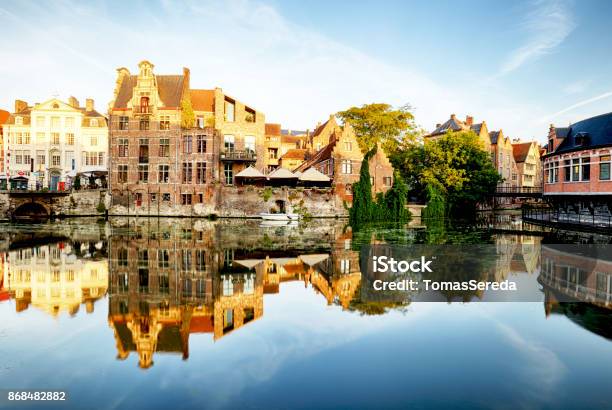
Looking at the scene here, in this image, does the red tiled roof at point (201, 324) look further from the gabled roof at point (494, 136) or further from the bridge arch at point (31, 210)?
the gabled roof at point (494, 136)

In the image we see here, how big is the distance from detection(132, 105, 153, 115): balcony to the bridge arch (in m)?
14.0

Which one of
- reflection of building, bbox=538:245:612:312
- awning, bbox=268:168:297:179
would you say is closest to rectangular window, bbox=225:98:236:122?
awning, bbox=268:168:297:179

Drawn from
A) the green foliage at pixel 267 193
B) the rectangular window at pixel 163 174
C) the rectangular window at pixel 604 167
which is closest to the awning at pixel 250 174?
the green foliage at pixel 267 193

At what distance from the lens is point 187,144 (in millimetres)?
43969

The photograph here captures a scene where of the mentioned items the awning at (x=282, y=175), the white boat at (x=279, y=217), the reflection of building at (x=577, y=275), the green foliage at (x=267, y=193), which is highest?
the awning at (x=282, y=175)

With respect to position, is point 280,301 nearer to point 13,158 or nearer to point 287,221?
point 287,221

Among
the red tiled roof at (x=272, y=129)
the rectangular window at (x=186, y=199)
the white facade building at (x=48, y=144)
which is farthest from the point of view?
the red tiled roof at (x=272, y=129)

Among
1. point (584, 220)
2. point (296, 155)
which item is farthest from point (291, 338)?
point (296, 155)

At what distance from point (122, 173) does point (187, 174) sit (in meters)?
7.55

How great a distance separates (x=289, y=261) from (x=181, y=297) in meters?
6.12

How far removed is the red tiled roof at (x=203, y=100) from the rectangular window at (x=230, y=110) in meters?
1.71

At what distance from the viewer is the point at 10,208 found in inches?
1580

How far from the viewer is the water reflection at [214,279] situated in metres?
8.68

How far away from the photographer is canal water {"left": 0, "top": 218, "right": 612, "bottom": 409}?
5824 millimetres
